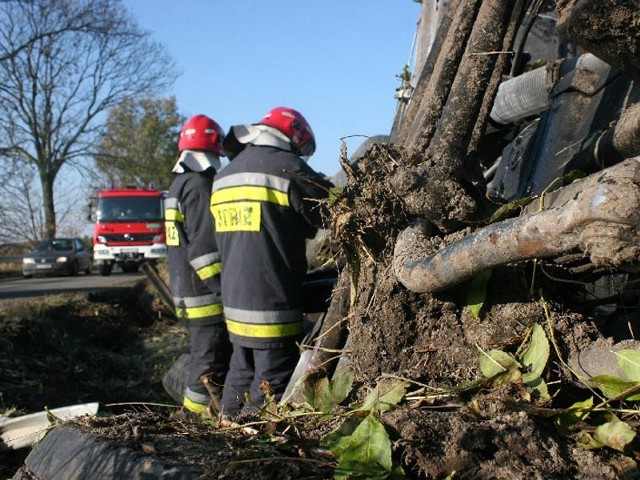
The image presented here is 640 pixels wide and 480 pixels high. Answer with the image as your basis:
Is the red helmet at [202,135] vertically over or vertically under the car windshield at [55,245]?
under

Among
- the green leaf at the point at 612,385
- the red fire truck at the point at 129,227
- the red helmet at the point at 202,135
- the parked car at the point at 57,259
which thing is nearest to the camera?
the green leaf at the point at 612,385

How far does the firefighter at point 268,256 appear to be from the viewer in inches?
133

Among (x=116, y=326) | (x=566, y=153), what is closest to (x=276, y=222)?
(x=566, y=153)

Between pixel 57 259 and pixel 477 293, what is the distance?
20914 mm

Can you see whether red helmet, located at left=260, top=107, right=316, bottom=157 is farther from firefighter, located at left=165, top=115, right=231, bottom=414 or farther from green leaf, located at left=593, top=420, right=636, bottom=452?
green leaf, located at left=593, top=420, right=636, bottom=452

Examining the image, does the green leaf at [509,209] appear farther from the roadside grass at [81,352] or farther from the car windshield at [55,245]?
the car windshield at [55,245]

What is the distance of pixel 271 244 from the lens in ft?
11.2

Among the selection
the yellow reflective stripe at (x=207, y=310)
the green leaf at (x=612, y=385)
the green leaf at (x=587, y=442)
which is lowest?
the green leaf at (x=587, y=442)

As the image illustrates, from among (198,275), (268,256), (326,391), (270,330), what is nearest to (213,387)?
(198,275)

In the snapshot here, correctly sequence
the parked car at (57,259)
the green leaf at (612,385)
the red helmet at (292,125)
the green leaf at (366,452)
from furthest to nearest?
1. the parked car at (57,259)
2. the red helmet at (292,125)
3. the green leaf at (612,385)
4. the green leaf at (366,452)

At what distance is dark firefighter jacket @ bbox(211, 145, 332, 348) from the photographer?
3.38 metres

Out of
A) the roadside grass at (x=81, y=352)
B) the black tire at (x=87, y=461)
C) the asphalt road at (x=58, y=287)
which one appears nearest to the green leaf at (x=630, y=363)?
the black tire at (x=87, y=461)

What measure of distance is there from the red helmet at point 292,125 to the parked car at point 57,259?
61.8 feet

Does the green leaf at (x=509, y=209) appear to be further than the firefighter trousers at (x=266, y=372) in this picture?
No
